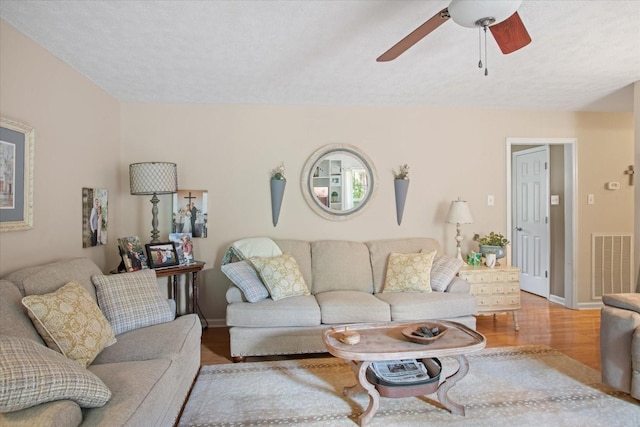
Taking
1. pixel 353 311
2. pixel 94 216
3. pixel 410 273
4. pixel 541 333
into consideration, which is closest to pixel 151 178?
pixel 94 216

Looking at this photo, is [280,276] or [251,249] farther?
[251,249]

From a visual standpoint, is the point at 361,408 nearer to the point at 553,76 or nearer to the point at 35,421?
the point at 35,421

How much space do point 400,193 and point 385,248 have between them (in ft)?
2.12

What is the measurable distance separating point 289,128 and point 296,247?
128 cm

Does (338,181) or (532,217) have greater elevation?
(338,181)

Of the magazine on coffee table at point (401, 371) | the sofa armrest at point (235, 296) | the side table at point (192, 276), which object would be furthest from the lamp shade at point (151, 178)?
the magazine on coffee table at point (401, 371)

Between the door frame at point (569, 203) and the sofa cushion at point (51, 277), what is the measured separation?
161 inches

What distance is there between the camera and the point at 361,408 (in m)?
2.26

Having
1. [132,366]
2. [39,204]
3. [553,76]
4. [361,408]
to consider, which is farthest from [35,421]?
[553,76]

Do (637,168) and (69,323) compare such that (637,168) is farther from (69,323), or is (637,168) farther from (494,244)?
(69,323)

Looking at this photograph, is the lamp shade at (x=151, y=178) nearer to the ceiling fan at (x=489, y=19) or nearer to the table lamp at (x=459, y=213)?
the ceiling fan at (x=489, y=19)

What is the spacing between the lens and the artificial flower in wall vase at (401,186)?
406 cm

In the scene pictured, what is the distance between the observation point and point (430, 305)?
10.3ft

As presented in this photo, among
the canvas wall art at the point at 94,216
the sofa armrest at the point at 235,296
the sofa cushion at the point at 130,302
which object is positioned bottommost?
the sofa armrest at the point at 235,296
